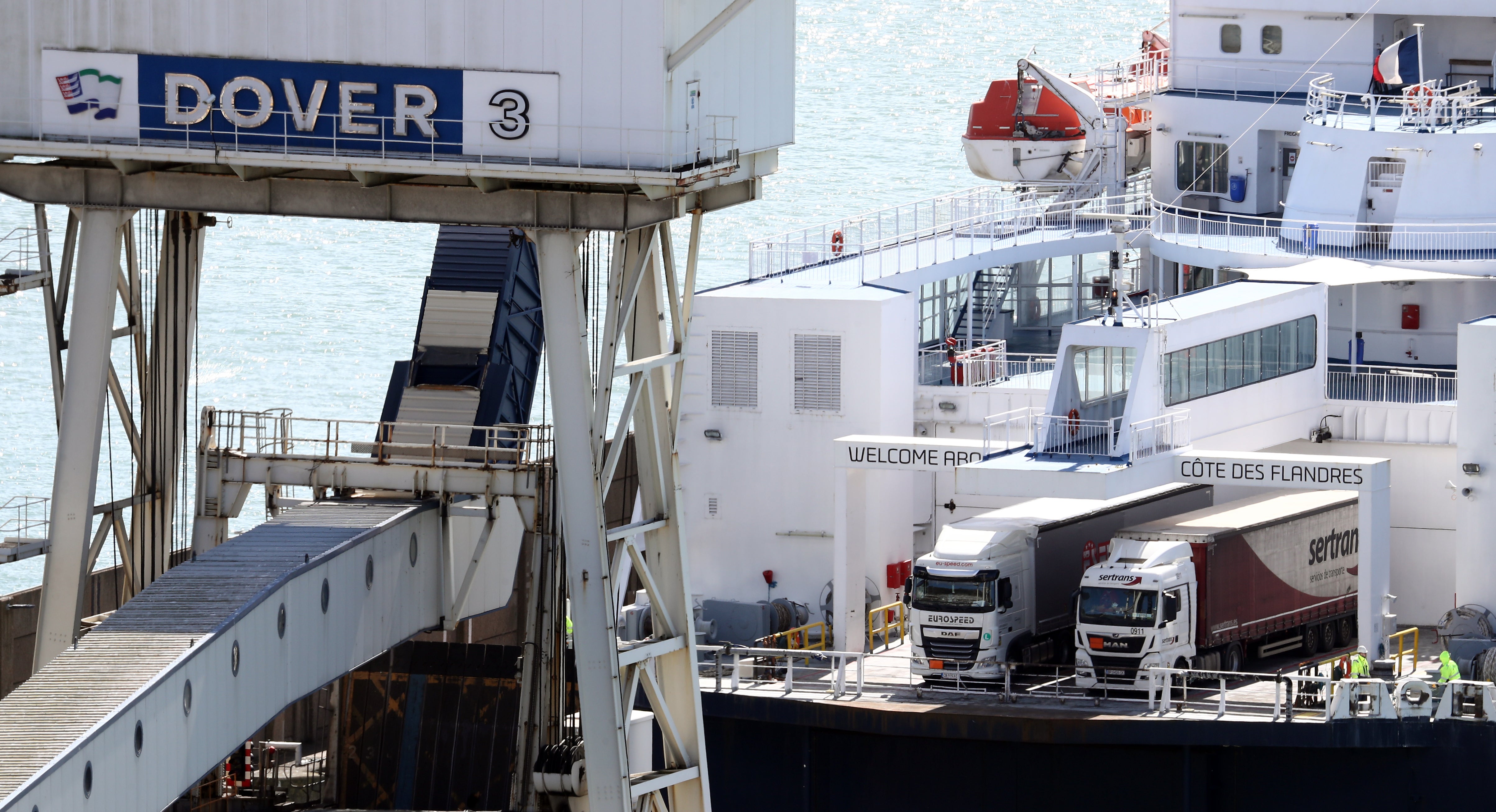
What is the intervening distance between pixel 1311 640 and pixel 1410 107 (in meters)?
14.1

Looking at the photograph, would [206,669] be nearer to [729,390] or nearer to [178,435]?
[178,435]

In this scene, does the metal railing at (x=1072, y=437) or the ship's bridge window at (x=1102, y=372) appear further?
the ship's bridge window at (x=1102, y=372)

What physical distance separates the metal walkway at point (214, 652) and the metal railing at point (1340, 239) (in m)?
19.9

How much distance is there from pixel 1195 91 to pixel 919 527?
50.8 ft

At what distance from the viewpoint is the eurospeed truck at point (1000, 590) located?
34312 millimetres

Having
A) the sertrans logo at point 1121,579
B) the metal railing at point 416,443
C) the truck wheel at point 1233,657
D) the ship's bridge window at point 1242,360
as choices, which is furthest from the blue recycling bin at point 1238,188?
the metal railing at point 416,443

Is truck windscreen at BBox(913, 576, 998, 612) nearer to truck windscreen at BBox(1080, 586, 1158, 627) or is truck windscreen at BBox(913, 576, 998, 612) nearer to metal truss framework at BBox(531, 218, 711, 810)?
truck windscreen at BBox(1080, 586, 1158, 627)

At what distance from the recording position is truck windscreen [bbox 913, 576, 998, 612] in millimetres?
34188

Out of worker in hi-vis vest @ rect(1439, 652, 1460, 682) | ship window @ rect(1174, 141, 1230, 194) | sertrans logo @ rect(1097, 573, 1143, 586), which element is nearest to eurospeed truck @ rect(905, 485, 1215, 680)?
sertrans logo @ rect(1097, 573, 1143, 586)

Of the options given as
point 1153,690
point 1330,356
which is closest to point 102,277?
point 1153,690

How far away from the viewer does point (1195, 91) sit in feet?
172

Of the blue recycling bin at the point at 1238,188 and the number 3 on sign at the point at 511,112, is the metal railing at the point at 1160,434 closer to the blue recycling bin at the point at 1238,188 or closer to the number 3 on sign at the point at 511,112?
the number 3 on sign at the point at 511,112

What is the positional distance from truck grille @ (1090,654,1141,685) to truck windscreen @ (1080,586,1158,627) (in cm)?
58

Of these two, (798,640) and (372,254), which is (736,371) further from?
(372,254)
